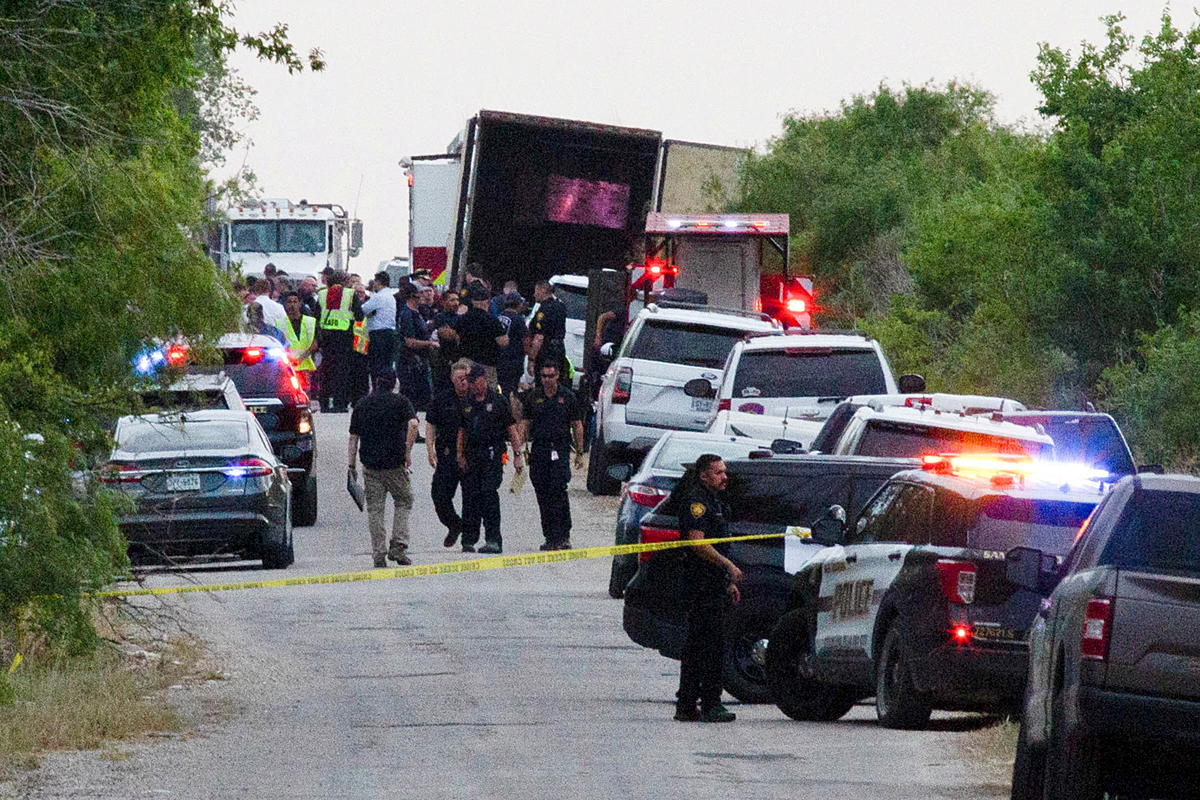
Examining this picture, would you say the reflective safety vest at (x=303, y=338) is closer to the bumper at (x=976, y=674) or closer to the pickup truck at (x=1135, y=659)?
the bumper at (x=976, y=674)

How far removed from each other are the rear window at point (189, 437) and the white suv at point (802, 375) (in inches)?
170

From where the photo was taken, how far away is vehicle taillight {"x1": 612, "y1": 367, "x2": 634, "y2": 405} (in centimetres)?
2469

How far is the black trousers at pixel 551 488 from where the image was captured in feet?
72.1

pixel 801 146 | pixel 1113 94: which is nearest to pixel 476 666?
pixel 1113 94

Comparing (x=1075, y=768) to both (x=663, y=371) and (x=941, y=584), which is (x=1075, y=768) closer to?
(x=941, y=584)

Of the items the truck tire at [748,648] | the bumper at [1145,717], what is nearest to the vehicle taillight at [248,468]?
the truck tire at [748,648]

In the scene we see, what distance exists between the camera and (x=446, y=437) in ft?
72.0

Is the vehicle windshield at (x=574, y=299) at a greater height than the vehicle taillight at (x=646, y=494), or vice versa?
the vehicle windshield at (x=574, y=299)

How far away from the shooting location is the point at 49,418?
13242 mm

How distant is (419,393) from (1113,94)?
10.1 meters

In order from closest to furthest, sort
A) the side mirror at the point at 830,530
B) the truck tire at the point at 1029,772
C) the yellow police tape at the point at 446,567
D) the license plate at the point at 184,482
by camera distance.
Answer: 1. the truck tire at the point at 1029,772
2. the side mirror at the point at 830,530
3. the yellow police tape at the point at 446,567
4. the license plate at the point at 184,482

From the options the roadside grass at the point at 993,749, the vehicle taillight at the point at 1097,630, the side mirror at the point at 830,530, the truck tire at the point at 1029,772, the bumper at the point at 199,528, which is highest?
the vehicle taillight at the point at 1097,630

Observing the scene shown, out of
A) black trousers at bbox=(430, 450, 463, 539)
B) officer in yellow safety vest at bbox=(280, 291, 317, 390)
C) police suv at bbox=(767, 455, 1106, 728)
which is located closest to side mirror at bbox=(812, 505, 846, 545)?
police suv at bbox=(767, 455, 1106, 728)

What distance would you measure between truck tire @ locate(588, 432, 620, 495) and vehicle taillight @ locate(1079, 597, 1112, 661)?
17.0 m
